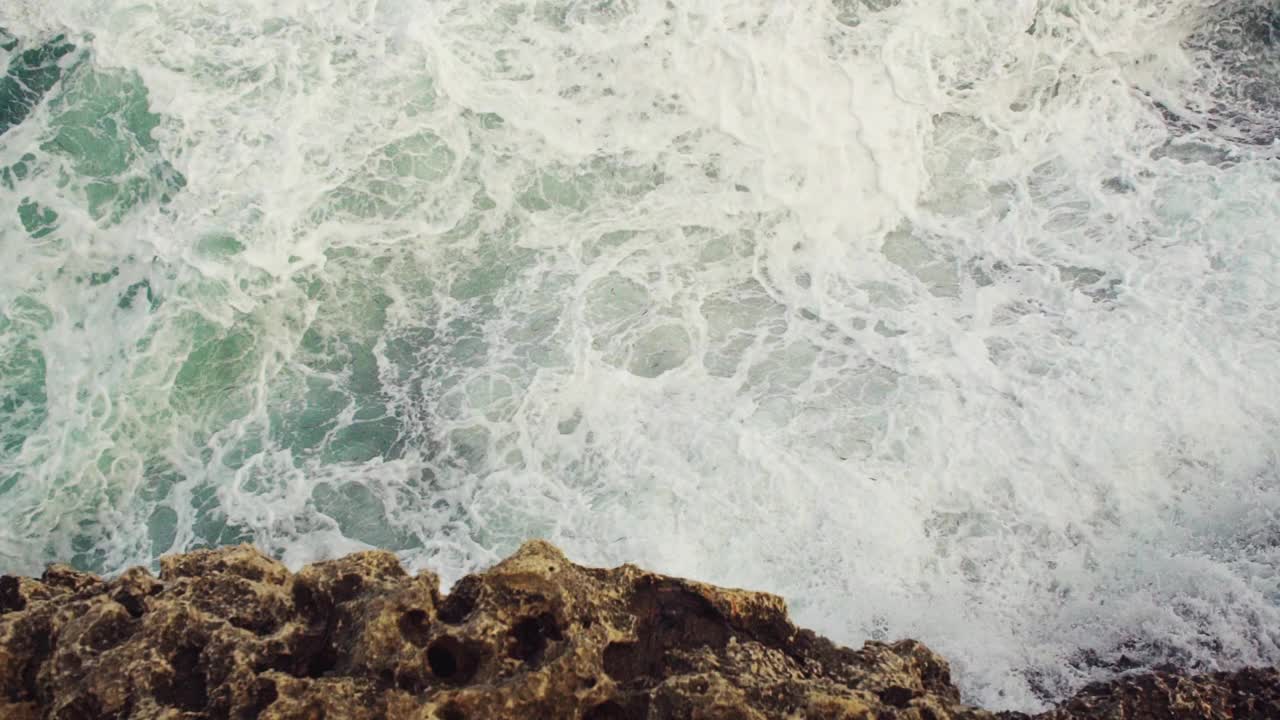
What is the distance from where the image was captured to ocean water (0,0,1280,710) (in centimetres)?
775

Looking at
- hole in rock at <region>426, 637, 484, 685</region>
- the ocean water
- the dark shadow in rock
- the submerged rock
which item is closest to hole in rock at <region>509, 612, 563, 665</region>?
the submerged rock

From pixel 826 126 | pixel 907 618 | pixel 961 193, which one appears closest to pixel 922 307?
pixel 961 193

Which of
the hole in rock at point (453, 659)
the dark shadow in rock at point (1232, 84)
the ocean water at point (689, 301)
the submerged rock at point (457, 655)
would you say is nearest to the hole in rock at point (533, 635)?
the submerged rock at point (457, 655)

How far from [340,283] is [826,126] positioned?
5.73m

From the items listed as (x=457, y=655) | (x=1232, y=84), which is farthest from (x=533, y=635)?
(x=1232, y=84)

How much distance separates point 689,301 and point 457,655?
5.68 m

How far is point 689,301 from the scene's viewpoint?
9828 millimetres

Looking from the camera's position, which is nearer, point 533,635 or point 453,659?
point 453,659

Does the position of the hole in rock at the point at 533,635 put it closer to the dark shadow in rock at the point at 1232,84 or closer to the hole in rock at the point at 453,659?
the hole in rock at the point at 453,659

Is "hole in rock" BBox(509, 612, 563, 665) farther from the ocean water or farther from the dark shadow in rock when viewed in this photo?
the dark shadow in rock

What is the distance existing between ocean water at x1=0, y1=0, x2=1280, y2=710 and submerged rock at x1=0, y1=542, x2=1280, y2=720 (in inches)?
87.5

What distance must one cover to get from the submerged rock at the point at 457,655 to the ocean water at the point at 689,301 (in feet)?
7.29

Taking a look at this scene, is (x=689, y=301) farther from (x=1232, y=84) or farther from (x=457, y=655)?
(x=1232, y=84)

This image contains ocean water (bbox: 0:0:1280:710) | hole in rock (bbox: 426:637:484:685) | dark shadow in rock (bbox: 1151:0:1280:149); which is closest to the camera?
hole in rock (bbox: 426:637:484:685)
